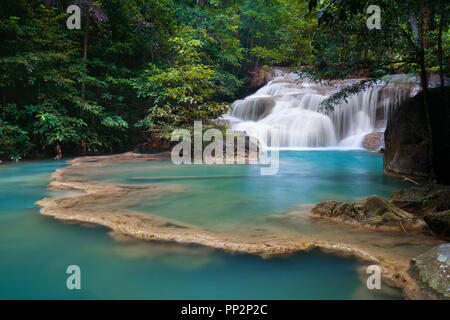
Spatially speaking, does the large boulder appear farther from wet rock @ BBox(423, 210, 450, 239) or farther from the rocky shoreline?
the rocky shoreline

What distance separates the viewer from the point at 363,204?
2.98 m

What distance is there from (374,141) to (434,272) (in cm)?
1207

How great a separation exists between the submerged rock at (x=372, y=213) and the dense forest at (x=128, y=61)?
2.50 m

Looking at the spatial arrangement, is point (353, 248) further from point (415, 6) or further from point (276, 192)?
point (415, 6)

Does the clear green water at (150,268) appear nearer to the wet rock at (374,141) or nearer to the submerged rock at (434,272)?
the submerged rock at (434,272)

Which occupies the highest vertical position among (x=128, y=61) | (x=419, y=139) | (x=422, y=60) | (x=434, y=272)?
(x=128, y=61)

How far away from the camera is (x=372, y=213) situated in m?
2.86

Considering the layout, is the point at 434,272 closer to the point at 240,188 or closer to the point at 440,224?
the point at 440,224

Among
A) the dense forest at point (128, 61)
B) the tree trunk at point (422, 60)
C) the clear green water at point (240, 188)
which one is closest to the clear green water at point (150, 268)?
the clear green water at point (240, 188)

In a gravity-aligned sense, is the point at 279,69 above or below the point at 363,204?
above

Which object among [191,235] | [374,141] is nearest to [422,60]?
[191,235]
